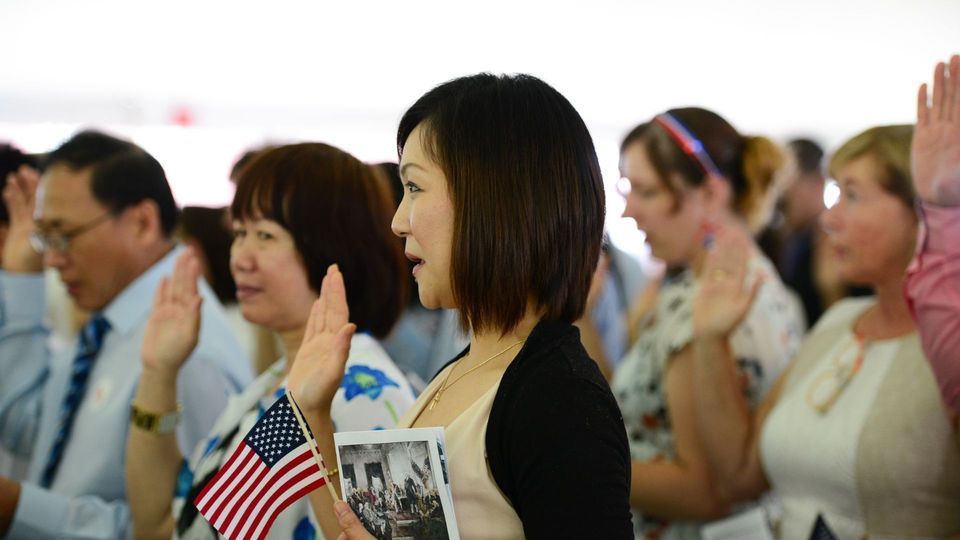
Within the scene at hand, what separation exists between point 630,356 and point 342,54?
17.1 feet

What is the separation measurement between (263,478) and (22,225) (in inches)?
90.2

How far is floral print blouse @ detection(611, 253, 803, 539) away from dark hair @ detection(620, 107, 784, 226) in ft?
0.83

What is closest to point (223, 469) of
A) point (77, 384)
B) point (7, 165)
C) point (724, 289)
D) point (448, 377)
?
point (448, 377)

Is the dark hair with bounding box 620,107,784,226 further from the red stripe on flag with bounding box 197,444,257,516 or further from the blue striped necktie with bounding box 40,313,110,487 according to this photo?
the red stripe on flag with bounding box 197,444,257,516

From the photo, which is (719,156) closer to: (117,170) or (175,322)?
(175,322)

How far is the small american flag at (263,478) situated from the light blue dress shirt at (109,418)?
957 mm

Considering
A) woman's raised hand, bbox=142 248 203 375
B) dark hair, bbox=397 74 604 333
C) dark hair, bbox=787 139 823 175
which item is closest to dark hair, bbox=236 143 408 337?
woman's raised hand, bbox=142 248 203 375

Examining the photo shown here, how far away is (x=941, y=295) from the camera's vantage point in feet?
6.55

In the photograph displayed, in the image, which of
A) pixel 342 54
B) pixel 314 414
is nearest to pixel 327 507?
pixel 314 414

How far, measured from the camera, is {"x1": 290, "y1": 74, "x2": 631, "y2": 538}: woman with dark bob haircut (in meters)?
1.29

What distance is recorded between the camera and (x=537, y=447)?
4.24 ft

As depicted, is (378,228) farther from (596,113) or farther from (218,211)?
(596,113)

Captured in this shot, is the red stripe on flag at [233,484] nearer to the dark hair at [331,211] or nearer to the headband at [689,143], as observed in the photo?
the dark hair at [331,211]

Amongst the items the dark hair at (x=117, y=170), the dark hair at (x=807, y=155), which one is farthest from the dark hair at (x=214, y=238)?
the dark hair at (x=807, y=155)
